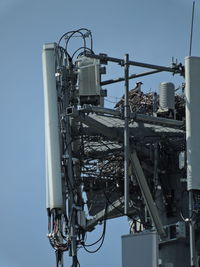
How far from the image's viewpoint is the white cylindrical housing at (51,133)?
A: 31.4 m

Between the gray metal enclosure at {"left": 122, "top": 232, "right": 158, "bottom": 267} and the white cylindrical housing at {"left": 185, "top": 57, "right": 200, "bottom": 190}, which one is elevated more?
the white cylindrical housing at {"left": 185, "top": 57, "right": 200, "bottom": 190}

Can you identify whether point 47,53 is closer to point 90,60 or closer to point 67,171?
point 90,60

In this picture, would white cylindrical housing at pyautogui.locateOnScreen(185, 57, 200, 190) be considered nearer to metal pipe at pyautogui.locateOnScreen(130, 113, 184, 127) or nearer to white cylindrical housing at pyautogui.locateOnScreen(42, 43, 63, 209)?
metal pipe at pyautogui.locateOnScreen(130, 113, 184, 127)

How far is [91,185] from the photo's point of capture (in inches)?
1469

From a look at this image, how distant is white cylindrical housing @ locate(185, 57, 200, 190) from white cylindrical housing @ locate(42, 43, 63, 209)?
11.2 ft

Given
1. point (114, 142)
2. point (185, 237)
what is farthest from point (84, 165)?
point (185, 237)

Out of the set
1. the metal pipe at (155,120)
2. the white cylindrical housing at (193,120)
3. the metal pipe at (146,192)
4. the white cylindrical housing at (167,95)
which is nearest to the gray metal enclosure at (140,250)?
the white cylindrical housing at (193,120)

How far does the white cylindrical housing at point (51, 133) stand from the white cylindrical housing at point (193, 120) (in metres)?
3.42

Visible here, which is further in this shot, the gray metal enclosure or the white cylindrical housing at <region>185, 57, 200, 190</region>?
the white cylindrical housing at <region>185, 57, 200, 190</region>

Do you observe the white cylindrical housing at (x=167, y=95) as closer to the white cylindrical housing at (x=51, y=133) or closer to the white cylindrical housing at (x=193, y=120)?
the white cylindrical housing at (x=193, y=120)

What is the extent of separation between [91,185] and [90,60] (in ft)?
19.3

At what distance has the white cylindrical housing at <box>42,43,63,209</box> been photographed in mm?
31422

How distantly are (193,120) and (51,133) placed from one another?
376 centimetres

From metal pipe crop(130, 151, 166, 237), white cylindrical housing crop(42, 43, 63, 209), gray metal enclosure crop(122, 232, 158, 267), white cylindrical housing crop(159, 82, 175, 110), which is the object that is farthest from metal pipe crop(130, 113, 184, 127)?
gray metal enclosure crop(122, 232, 158, 267)
